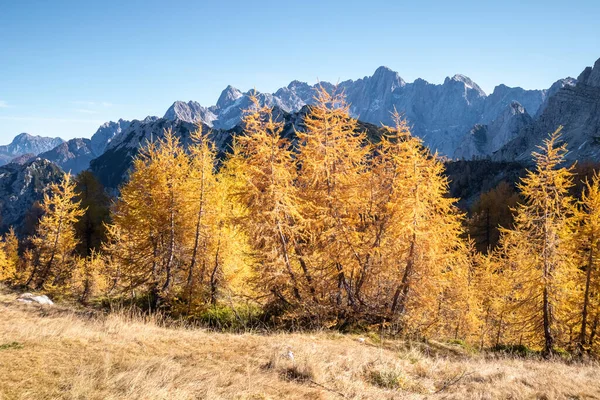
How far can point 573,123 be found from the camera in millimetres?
152000

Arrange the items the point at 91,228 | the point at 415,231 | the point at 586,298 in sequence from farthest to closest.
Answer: the point at 91,228 → the point at 586,298 → the point at 415,231

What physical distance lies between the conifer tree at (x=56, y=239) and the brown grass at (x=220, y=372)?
72.3ft

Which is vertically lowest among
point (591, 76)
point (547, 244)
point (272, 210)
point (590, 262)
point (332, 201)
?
point (590, 262)

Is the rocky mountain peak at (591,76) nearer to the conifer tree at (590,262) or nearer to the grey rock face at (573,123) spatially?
the grey rock face at (573,123)

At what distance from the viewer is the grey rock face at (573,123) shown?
133875mm

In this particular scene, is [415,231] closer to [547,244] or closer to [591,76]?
[547,244]

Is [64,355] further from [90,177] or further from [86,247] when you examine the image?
[90,177]

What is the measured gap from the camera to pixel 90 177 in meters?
52.1

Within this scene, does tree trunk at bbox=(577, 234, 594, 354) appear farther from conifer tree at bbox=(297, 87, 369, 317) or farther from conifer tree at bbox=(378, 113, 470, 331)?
conifer tree at bbox=(297, 87, 369, 317)

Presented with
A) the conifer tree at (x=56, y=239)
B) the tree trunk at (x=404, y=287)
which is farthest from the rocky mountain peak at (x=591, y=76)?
the conifer tree at (x=56, y=239)

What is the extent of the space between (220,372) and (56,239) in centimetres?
2684

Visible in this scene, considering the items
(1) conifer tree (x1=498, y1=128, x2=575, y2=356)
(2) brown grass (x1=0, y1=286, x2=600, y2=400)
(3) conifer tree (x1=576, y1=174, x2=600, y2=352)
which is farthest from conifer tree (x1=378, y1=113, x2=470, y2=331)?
(3) conifer tree (x1=576, y1=174, x2=600, y2=352)

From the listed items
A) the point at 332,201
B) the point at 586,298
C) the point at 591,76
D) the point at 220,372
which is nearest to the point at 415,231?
the point at 332,201

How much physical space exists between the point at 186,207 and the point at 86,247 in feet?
120
